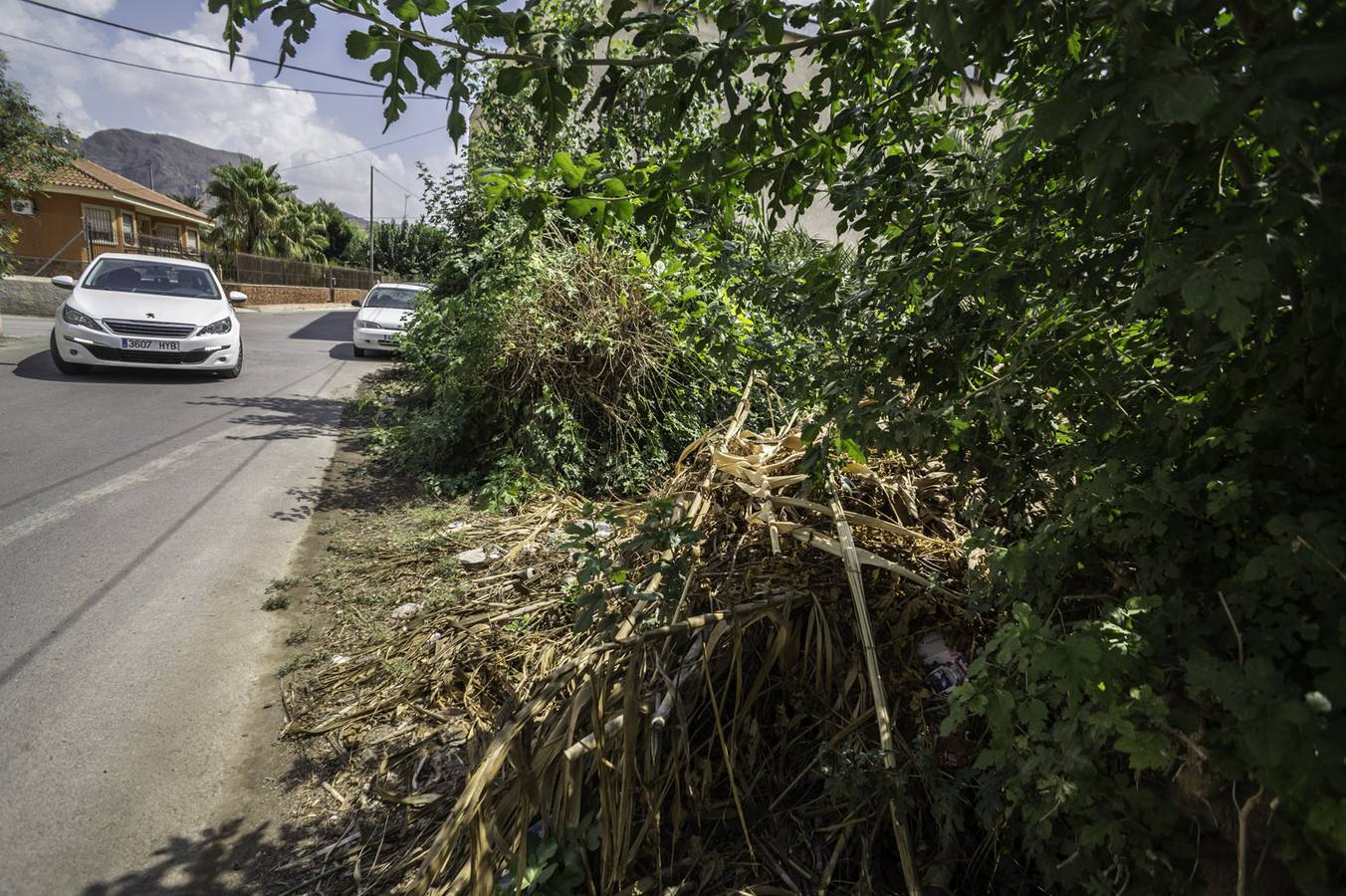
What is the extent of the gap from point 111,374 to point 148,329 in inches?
38.9

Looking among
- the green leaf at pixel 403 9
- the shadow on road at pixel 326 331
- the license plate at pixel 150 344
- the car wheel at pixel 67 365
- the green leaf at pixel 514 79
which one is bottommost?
the shadow on road at pixel 326 331

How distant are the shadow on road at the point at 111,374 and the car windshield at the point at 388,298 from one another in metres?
6.00

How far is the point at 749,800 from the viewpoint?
94.5 inches

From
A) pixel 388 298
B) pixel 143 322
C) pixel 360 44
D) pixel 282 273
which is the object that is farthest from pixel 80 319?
pixel 282 273

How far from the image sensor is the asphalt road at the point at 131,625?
8.59 feet

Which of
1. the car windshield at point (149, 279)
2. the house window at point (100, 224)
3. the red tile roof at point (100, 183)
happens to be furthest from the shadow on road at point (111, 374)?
the house window at point (100, 224)

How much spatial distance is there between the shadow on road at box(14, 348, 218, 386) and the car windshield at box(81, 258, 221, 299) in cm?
116

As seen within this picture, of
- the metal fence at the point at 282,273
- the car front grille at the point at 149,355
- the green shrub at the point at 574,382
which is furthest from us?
the metal fence at the point at 282,273

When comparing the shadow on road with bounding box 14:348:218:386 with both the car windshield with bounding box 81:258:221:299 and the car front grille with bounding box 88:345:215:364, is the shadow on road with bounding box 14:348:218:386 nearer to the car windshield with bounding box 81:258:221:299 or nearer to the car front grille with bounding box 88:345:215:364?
the car front grille with bounding box 88:345:215:364

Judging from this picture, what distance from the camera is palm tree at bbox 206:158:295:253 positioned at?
148 feet

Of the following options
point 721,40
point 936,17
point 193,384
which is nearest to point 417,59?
point 721,40

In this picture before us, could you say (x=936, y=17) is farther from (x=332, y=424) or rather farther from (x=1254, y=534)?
(x=332, y=424)

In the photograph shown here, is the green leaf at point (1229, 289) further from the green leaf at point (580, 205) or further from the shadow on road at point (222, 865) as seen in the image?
the shadow on road at point (222, 865)

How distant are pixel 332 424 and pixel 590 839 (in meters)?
8.39
